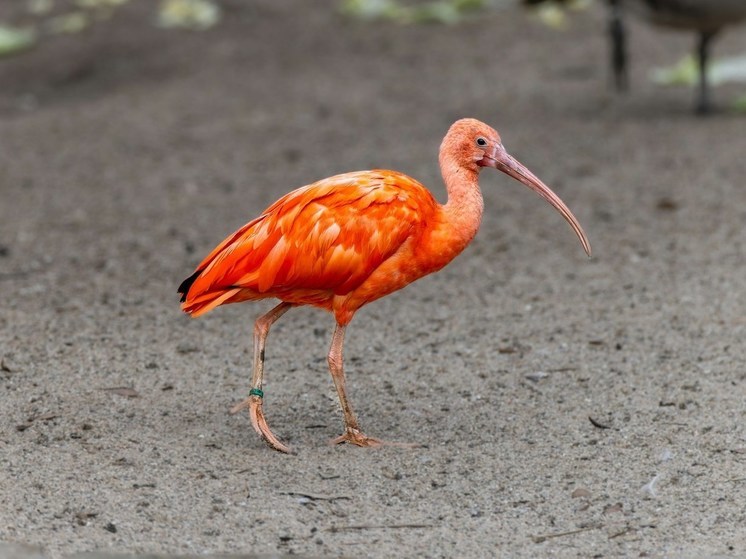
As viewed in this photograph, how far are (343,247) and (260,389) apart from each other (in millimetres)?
692

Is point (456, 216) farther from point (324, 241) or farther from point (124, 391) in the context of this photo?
point (124, 391)

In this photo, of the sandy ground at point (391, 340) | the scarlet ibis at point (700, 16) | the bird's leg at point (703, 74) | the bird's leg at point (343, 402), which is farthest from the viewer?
the bird's leg at point (703, 74)

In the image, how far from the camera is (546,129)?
35.3 feet

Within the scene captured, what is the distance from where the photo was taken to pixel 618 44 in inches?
452

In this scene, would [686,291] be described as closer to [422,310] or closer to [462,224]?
[422,310]

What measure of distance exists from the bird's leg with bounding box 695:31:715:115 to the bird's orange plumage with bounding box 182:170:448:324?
614cm

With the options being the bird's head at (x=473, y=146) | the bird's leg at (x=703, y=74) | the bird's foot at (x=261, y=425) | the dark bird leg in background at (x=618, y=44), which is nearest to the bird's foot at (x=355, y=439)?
the bird's foot at (x=261, y=425)

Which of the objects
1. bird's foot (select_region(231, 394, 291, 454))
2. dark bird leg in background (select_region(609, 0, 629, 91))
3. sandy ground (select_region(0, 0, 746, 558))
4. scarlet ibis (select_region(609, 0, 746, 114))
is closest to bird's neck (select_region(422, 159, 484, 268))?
sandy ground (select_region(0, 0, 746, 558))

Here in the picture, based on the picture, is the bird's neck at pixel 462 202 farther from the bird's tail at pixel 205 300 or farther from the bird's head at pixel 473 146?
the bird's tail at pixel 205 300

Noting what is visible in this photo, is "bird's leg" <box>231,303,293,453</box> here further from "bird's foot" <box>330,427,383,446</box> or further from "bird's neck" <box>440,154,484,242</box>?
"bird's neck" <box>440,154,484,242</box>

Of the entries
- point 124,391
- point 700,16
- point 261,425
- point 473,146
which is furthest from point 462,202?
→ point 700,16

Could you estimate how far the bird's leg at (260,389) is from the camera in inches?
197

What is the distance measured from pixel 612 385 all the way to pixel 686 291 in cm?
149

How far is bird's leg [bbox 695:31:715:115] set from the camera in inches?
→ 412
